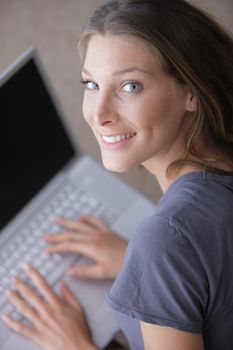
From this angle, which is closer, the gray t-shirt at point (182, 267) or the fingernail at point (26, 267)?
the gray t-shirt at point (182, 267)

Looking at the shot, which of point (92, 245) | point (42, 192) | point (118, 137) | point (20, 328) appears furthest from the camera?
point (42, 192)

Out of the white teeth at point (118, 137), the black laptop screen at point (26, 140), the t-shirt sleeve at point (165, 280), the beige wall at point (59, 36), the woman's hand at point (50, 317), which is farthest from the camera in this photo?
the beige wall at point (59, 36)

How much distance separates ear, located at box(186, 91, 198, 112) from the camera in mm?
1024

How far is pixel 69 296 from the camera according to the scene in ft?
4.14

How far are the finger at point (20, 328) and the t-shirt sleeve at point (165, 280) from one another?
0.33 metres

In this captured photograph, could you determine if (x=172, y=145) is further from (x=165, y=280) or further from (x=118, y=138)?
(x=165, y=280)

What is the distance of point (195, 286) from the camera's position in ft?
3.04

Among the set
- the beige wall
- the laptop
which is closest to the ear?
the laptop

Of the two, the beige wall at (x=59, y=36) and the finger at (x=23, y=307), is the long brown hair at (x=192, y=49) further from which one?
the beige wall at (x=59, y=36)

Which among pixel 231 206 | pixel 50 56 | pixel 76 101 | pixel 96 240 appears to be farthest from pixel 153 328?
pixel 50 56

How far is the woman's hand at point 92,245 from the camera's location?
129 cm

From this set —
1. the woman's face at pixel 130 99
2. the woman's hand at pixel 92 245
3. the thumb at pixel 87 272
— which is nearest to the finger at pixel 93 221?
the woman's hand at pixel 92 245

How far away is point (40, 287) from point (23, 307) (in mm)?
59

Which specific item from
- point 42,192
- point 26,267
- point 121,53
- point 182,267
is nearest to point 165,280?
point 182,267
